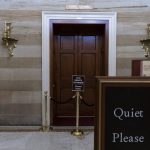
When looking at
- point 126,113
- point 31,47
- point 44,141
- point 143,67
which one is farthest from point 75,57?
point 126,113

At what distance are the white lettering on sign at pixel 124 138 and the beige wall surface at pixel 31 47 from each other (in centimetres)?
475

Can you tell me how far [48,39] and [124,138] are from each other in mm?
4840

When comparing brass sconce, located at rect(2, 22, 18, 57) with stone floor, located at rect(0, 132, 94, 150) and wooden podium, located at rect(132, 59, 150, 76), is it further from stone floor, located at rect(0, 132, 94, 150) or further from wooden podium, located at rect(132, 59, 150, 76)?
wooden podium, located at rect(132, 59, 150, 76)

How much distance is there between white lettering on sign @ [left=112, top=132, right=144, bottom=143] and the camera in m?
2.40

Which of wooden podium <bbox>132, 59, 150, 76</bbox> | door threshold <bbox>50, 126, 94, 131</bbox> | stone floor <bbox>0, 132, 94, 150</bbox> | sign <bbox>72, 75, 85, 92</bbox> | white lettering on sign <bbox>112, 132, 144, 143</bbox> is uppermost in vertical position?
wooden podium <bbox>132, 59, 150, 76</bbox>

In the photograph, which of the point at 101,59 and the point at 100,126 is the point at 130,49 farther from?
the point at 100,126

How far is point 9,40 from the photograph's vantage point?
690 cm

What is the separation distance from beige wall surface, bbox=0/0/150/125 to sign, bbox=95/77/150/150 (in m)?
4.72

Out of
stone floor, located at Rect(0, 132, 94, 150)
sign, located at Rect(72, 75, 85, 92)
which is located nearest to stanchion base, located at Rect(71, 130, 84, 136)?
stone floor, located at Rect(0, 132, 94, 150)

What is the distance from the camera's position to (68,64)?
7.71 m

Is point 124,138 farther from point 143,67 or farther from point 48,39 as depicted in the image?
point 48,39

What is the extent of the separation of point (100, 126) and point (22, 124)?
4.92 meters

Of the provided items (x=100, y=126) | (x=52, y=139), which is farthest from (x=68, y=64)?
(x=100, y=126)

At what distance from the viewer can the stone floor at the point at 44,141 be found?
17.8ft
